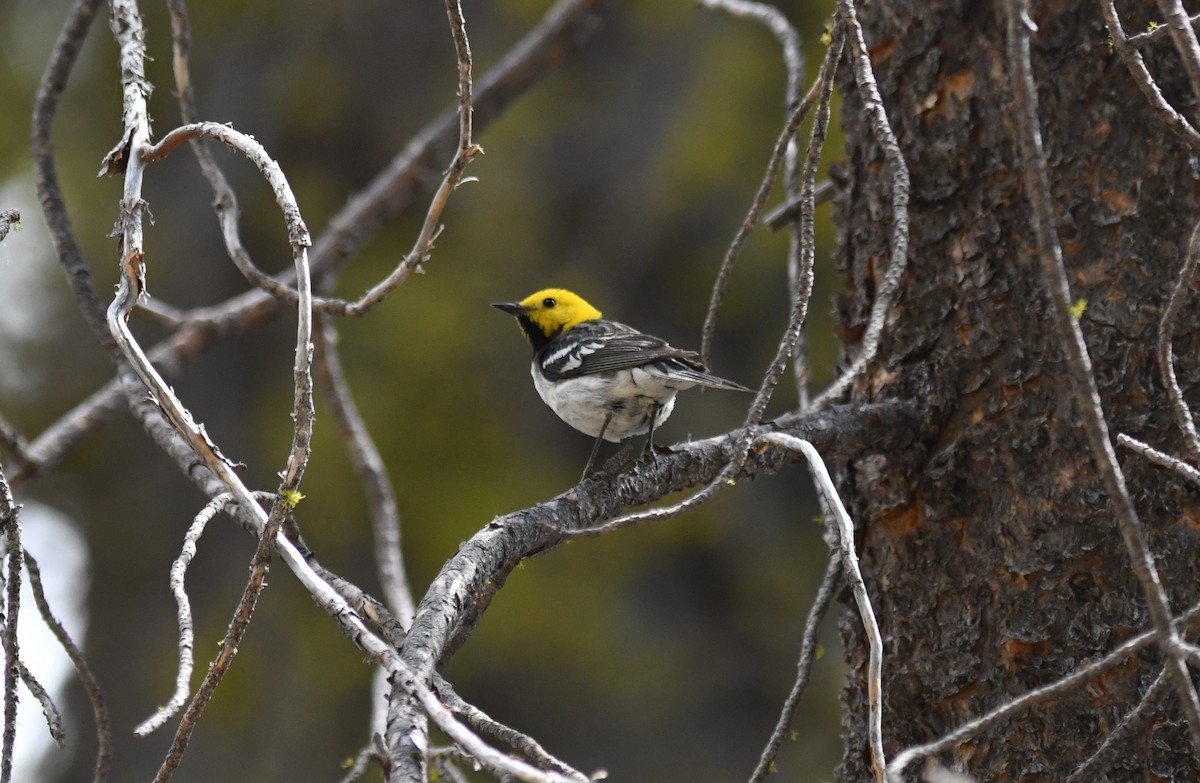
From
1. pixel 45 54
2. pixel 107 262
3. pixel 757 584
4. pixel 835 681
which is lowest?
pixel 835 681

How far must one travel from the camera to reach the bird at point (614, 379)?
3.80m

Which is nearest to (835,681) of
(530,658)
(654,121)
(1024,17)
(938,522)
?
(530,658)

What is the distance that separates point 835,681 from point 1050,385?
6.48 metres

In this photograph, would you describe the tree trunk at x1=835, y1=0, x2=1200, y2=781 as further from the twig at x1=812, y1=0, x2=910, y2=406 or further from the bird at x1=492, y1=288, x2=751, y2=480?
the bird at x1=492, y1=288, x2=751, y2=480

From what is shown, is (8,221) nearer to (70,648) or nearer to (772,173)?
(70,648)

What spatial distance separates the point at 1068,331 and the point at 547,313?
Result: 3649mm

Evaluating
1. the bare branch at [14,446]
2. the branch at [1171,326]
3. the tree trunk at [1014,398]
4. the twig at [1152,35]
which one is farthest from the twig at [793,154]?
the bare branch at [14,446]

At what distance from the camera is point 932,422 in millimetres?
2789

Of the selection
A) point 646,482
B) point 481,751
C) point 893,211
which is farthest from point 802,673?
point 481,751

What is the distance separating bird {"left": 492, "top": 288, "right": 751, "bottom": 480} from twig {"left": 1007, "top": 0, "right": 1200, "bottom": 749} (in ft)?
6.38

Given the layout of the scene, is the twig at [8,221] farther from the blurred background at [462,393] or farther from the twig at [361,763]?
the blurred background at [462,393]

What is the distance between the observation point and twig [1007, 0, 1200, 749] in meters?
1.42

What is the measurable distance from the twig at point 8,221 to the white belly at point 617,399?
2097 mm

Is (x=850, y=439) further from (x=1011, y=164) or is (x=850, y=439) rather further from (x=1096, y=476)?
(x=1011, y=164)
